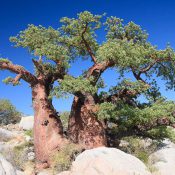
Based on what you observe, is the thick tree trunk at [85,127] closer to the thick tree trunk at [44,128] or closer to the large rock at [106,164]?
the thick tree trunk at [44,128]

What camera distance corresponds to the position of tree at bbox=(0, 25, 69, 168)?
56.9 feet

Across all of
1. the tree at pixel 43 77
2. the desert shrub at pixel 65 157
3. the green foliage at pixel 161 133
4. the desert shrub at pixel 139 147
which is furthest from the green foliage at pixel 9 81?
the green foliage at pixel 161 133

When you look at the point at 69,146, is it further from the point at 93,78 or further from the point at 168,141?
the point at 168,141

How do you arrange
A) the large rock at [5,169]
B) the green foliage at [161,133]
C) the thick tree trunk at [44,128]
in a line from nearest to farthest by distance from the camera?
the large rock at [5,169], the thick tree trunk at [44,128], the green foliage at [161,133]

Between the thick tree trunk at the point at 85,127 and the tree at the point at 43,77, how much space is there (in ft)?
2.26

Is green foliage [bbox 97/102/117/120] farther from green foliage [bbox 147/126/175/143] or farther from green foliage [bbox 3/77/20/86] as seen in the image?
green foliage [bbox 3/77/20/86]

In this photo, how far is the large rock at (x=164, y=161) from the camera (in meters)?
14.6

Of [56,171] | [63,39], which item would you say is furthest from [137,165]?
[63,39]

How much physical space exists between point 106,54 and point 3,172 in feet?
23.9

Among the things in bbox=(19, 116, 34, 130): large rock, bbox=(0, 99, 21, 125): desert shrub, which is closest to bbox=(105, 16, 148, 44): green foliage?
bbox=(19, 116, 34, 130): large rock

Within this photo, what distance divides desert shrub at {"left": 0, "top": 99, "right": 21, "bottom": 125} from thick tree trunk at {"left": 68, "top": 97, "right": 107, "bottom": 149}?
25.9 meters

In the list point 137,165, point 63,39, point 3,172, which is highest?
point 63,39

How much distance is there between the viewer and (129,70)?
708 inches

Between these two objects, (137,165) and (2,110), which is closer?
(137,165)
